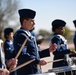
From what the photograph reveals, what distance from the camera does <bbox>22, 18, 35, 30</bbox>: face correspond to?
6.14m

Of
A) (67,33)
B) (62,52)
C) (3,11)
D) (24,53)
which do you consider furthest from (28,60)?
(67,33)

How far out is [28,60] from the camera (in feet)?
19.3

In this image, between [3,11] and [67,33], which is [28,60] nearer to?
[3,11]

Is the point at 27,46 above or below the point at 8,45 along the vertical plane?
above

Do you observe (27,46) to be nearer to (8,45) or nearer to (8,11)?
(8,45)

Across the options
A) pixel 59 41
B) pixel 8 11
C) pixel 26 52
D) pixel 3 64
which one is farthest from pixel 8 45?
pixel 8 11

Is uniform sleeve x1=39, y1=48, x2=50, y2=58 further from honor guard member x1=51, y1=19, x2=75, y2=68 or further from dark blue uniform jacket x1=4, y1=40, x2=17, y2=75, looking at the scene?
honor guard member x1=51, y1=19, x2=75, y2=68

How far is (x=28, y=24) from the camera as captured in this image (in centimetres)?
616

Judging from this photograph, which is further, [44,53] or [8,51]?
[8,51]

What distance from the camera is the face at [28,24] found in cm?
614

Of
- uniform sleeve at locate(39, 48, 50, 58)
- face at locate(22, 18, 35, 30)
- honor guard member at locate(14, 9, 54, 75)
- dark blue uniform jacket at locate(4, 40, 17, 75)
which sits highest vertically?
face at locate(22, 18, 35, 30)

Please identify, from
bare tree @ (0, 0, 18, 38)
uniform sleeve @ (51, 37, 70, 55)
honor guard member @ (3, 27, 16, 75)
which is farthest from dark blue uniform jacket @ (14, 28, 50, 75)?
bare tree @ (0, 0, 18, 38)

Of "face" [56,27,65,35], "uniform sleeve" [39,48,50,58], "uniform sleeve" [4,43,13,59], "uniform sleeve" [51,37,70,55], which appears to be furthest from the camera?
"face" [56,27,65,35]

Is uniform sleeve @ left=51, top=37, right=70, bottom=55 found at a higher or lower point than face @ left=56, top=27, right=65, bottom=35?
lower
